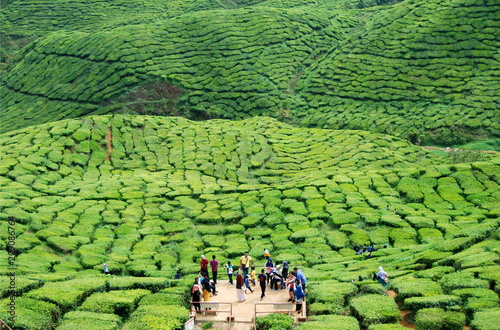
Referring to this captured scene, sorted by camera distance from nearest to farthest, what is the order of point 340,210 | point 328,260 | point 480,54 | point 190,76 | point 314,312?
point 314,312 → point 328,260 → point 340,210 → point 480,54 → point 190,76

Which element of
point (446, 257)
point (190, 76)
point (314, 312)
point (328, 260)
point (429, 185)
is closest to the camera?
point (314, 312)

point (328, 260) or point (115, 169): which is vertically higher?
point (115, 169)

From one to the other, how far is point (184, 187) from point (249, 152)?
33.7ft

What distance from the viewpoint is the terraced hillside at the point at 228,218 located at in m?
24.7

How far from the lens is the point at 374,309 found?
23703 millimetres

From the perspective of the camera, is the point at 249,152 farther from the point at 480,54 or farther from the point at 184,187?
the point at 480,54

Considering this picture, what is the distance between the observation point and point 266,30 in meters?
87.2

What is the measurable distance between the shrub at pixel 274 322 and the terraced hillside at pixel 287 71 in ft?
148

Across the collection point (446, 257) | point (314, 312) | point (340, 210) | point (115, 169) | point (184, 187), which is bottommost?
point (314, 312)

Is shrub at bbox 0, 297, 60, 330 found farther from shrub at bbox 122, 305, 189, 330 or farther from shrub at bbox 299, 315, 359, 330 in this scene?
shrub at bbox 299, 315, 359, 330

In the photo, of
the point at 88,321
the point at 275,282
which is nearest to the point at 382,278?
the point at 275,282

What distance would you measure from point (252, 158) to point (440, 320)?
33206 millimetres

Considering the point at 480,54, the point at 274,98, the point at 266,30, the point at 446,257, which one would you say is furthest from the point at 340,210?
the point at 266,30

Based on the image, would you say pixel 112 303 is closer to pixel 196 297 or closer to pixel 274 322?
pixel 196 297
